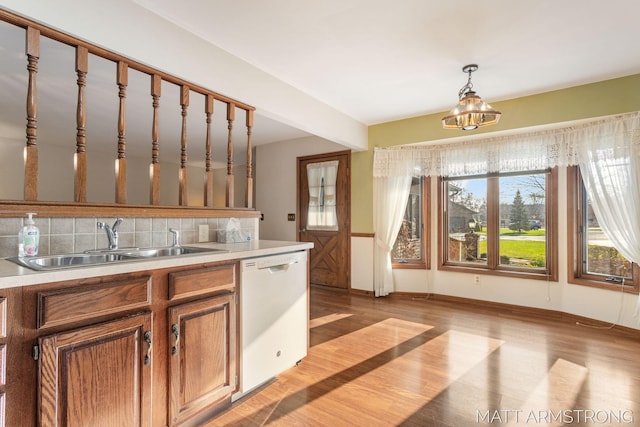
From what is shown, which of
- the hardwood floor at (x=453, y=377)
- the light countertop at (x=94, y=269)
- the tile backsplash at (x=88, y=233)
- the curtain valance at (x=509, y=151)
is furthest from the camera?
the curtain valance at (x=509, y=151)

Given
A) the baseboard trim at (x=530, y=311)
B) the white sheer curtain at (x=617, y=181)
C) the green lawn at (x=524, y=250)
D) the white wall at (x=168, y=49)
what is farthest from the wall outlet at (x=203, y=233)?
the white sheer curtain at (x=617, y=181)

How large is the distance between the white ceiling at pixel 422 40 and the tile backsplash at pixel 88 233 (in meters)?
1.42

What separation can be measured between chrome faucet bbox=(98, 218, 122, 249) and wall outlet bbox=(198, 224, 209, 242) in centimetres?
61

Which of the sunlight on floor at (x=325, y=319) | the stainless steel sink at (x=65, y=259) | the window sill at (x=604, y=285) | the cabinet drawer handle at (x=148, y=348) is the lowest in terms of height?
the sunlight on floor at (x=325, y=319)

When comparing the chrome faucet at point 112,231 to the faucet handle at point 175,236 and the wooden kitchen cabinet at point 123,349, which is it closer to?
the faucet handle at point 175,236

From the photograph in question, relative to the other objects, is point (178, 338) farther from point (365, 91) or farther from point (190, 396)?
Result: point (365, 91)

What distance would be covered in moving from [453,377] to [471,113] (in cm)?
205

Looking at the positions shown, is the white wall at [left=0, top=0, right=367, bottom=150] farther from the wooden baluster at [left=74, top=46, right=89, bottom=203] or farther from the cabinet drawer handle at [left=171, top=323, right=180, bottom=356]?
the cabinet drawer handle at [left=171, top=323, right=180, bottom=356]

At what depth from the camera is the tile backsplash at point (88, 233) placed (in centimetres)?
154

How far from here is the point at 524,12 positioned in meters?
2.13

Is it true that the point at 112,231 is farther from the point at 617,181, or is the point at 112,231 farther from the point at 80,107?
the point at 617,181

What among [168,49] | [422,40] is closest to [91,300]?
[168,49]

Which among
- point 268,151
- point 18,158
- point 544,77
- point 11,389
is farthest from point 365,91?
point 18,158

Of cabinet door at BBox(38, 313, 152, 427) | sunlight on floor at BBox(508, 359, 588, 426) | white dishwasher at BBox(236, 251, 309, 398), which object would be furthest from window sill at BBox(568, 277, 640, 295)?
cabinet door at BBox(38, 313, 152, 427)
